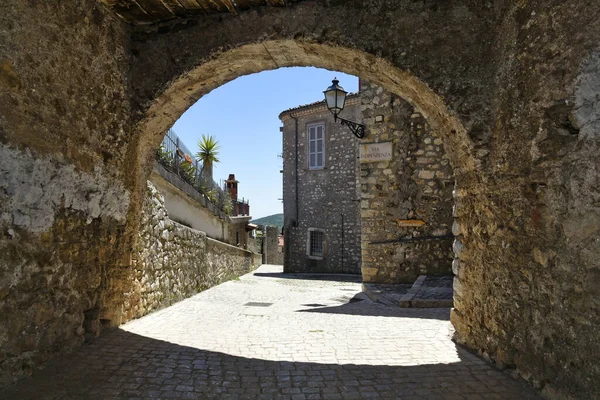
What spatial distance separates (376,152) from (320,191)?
374 inches

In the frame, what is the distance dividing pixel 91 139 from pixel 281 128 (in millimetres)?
16587

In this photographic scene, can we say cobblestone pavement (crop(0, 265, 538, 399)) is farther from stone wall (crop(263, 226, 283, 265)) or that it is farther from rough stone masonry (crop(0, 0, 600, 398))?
stone wall (crop(263, 226, 283, 265))

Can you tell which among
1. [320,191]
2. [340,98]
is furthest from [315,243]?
[340,98]

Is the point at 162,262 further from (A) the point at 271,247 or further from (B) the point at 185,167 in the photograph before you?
(A) the point at 271,247

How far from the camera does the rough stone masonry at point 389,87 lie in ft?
8.39

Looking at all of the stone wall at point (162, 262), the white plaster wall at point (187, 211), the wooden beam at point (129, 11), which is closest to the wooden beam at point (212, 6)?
the wooden beam at point (129, 11)

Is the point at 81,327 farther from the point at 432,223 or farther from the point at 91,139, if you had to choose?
the point at 432,223

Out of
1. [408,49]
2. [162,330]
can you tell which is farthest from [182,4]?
[162,330]

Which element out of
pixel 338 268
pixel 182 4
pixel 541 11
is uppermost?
pixel 182 4

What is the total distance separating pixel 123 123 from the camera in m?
4.07

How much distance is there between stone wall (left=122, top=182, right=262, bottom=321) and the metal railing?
1.39 meters

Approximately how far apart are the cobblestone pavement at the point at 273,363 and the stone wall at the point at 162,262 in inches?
12.3

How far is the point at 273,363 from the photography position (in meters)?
Result: 3.39

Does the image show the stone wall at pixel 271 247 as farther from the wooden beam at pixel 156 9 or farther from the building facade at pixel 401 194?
the wooden beam at pixel 156 9
